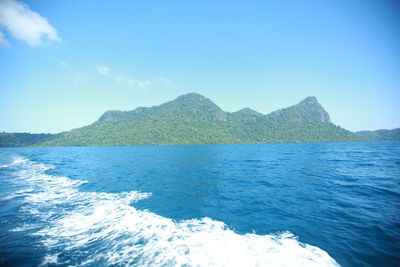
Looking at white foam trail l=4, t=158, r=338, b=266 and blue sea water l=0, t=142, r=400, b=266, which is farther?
blue sea water l=0, t=142, r=400, b=266

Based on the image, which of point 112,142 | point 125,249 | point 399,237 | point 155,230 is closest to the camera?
point 125,249

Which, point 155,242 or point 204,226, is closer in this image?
point 155,242

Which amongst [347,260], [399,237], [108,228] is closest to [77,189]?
[108,228]

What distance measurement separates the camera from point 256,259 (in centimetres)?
579

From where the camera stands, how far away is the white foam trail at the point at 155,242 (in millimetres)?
5695

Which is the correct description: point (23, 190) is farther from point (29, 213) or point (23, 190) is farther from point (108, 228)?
point (108, 228)

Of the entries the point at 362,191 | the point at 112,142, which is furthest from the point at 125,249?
the point at 112,142

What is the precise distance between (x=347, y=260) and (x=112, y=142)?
203909mm

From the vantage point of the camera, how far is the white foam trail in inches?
224

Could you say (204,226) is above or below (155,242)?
below

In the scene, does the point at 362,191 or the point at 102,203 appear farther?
the point at 362,191

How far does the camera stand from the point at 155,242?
6.77 m

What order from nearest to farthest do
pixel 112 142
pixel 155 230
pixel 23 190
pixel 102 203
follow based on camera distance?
pixel 155 230 < pixel 102 203 < pixel 23 190 < pixel 112 142

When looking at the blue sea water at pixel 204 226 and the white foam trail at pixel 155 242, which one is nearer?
the white foam trail at pixel 155 242
